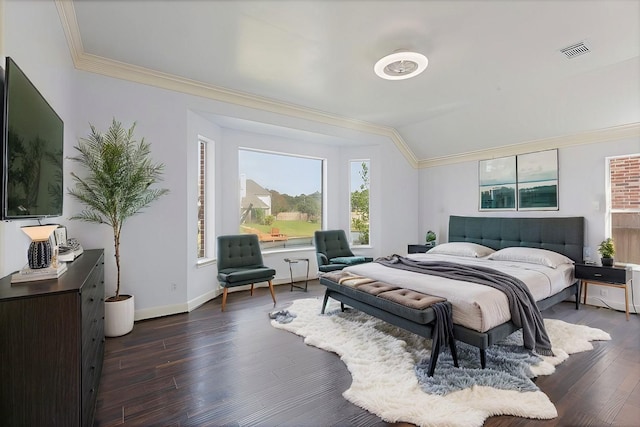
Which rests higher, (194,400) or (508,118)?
(508,118)

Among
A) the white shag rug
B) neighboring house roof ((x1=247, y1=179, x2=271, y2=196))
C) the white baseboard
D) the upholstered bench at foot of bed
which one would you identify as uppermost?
neighboring house roof ((x1=247, y1=179, x2=271, y2=196))

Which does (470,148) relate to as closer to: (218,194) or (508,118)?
(508,118)

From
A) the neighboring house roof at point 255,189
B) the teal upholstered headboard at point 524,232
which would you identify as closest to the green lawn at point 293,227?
the neighboring house roof at point 255,189

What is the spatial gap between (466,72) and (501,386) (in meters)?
3.28

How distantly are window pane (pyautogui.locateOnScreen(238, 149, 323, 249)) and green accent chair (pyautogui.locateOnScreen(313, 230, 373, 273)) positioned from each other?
0.65 m

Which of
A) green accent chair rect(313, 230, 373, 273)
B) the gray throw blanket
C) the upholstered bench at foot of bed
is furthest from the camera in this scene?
green accent chair rect(313, 230, 373, 273)

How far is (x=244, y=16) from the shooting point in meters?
2.55

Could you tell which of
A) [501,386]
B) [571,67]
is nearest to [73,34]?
[501,386]

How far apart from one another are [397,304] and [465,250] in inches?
106

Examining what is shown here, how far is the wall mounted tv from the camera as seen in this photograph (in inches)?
55.4

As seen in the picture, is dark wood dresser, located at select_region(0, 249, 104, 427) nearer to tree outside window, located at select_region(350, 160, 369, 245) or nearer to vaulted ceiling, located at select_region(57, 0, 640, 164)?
vaulted ceiling, located at select_region(57, 0, 640, 164)

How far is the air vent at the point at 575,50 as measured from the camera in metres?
2.91

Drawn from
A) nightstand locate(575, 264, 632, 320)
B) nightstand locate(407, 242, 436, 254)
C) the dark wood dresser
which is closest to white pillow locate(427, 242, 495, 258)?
nightstand locate(407, 242, 436, 254)

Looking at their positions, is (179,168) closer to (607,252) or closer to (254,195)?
(254,195)
